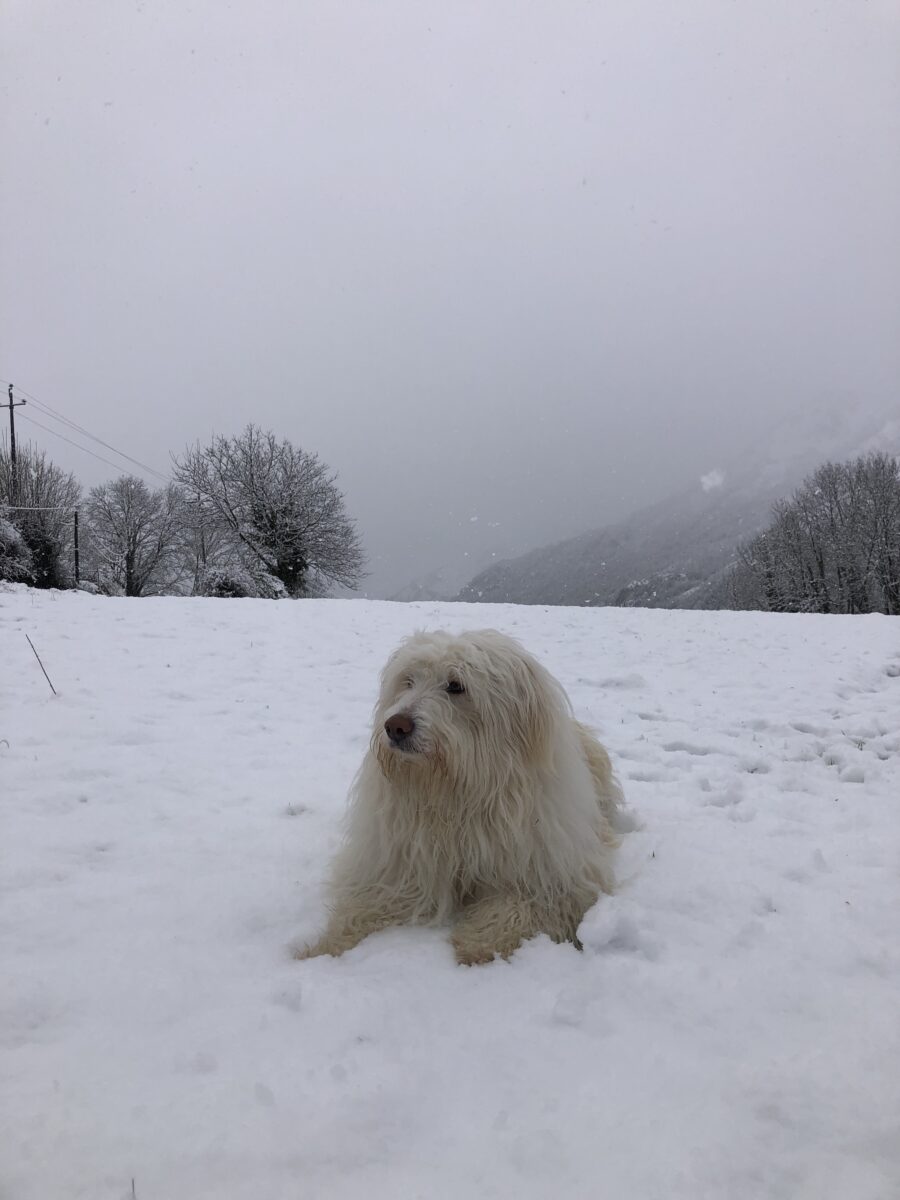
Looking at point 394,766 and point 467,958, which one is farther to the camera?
point 394,766

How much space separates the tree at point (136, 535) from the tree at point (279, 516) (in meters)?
8.02

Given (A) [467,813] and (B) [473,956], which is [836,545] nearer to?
(A) [467,813]

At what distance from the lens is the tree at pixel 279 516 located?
1329 inches

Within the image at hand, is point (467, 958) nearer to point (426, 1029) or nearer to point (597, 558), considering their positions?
point (426, 1029)

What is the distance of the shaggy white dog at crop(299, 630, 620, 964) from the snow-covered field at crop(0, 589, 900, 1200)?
199 mm

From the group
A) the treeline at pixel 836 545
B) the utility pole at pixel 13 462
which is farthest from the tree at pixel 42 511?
the treeline at pixel 836 545

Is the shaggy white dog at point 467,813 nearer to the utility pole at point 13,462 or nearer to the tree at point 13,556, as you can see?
the tree at point 13,556

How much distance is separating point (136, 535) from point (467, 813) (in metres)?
45.2

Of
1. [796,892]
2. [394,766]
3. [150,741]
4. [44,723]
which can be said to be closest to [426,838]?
[394,766]

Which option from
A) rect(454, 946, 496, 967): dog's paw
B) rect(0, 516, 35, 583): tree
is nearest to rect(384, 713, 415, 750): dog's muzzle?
rect(454, 946, 496, 967): dog's paw

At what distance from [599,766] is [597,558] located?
102 meters

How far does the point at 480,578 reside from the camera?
85.8 m

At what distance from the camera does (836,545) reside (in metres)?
39.2

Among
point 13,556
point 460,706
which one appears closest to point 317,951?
point 460,706
